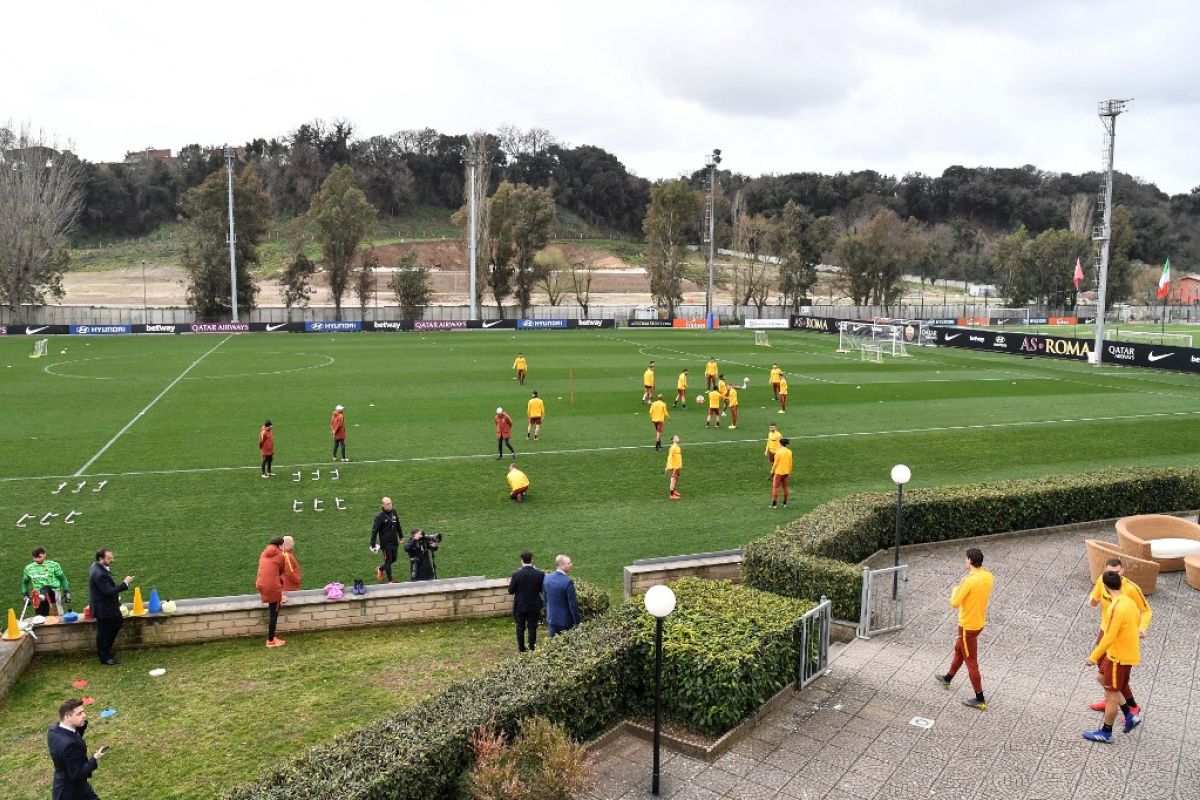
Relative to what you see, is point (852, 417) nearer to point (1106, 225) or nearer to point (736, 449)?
point (736, 449)

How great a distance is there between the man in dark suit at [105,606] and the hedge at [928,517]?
320 inches

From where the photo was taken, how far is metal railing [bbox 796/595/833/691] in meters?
9.88

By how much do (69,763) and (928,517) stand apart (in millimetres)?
12752

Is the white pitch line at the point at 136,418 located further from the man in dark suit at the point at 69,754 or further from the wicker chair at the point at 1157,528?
the wicker chair at the point at 1157,528

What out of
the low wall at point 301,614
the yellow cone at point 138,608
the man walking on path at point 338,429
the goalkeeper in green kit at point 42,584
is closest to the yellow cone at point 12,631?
the low wall at point 301,614

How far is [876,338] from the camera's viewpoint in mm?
56781

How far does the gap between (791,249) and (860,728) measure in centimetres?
8599

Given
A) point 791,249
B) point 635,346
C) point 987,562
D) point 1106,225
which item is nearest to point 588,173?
point 791,249

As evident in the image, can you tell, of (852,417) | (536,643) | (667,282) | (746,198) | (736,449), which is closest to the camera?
(536,643)

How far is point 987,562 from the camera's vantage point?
1471 cm

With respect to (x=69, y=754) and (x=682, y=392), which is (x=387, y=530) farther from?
(x=682, y=392)

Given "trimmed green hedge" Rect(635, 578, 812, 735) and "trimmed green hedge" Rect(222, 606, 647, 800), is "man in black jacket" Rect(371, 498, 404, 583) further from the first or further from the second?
"trimmed green hedge" Rect(635, 578, 812, 735)

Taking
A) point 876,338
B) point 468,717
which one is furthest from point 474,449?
point 876,338

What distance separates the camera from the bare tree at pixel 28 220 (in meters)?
70.9
